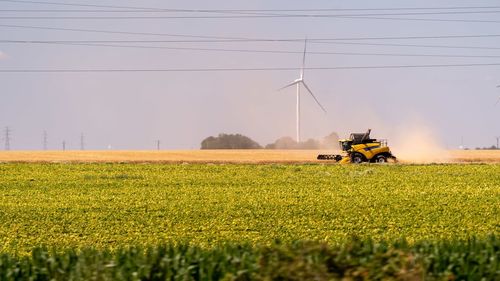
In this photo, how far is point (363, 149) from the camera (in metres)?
63.3

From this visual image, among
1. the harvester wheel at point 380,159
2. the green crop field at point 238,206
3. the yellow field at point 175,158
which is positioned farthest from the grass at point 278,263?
the yellow field at point 175,158

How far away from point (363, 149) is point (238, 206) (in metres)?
30.3

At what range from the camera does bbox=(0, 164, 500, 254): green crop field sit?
1099 inches

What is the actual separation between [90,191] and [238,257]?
2876 centimetres

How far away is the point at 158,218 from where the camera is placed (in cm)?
3119

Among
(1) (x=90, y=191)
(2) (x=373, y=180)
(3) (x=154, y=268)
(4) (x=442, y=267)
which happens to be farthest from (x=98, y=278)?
(2) (x=373, y=180)

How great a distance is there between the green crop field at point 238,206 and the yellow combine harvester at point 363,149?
9.83 metres

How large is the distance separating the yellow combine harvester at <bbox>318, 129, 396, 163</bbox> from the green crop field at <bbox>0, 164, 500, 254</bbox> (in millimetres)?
9829

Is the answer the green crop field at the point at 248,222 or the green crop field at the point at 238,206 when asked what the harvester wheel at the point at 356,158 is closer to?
the green crop field at the point at 248,222

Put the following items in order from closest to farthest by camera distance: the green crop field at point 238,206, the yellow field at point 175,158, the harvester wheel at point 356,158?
the green crop field at point 238,206, the harvester wheel at point 356,158, the yellow field at point 175,158

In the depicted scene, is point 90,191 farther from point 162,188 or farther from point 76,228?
point 76,228

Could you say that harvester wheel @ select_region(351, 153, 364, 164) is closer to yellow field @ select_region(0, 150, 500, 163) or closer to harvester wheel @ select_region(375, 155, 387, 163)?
harvester wheel @ select_region(375, 155, 387, 163)

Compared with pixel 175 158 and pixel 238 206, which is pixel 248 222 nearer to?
pixel 238 206

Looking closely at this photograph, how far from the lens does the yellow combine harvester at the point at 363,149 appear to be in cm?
6319
